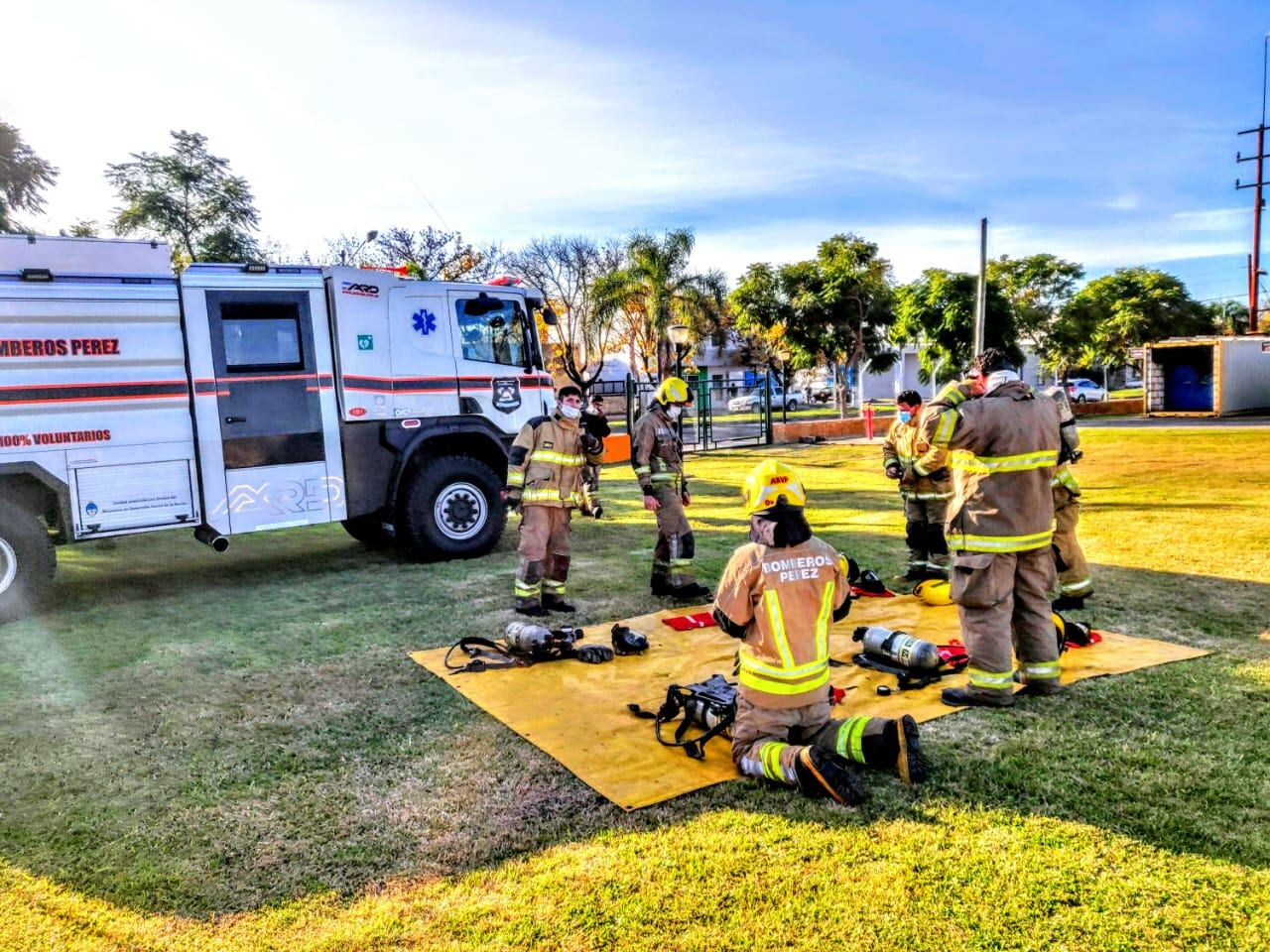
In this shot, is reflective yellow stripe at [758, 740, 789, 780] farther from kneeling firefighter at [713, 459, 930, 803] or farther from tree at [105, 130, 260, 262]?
tree at [105, 130, 260, 262]

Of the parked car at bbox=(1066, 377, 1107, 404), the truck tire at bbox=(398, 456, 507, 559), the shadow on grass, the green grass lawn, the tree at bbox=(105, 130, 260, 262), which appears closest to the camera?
the green grass lawn

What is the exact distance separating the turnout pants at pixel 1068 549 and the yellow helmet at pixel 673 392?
10.0 feet

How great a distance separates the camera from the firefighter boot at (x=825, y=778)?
3.70m

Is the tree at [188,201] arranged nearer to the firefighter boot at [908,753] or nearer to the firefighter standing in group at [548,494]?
the firefighter standing in group at [548,494]

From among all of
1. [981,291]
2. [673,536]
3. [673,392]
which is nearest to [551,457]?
[673,392]

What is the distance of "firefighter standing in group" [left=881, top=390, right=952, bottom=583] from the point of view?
25.3ft

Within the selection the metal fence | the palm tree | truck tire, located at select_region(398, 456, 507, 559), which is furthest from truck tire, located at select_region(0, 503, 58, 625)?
the palm tree

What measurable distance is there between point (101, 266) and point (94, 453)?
164cm

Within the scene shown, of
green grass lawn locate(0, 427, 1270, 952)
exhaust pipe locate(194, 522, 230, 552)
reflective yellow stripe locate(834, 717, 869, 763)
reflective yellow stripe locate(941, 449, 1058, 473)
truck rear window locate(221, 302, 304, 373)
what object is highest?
truck rear window locate(221, 302, 304, 373)

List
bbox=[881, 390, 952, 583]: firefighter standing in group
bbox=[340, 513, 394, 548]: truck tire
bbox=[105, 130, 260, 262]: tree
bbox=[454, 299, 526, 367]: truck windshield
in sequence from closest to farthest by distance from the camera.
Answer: bbox=[881, 390, 952, 583]: firefighter standing in group
bbox=[454, 299, 526, 367]: truck windshield
bbox=[340, 513, 394, 548]: truck tire
bbox=[105, 130, 260, 262]: tree

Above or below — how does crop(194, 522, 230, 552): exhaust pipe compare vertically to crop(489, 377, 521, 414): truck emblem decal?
below

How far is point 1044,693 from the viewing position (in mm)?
5039

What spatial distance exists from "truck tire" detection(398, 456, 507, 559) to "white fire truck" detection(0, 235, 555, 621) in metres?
0.02

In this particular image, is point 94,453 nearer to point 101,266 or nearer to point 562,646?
point 101,266
